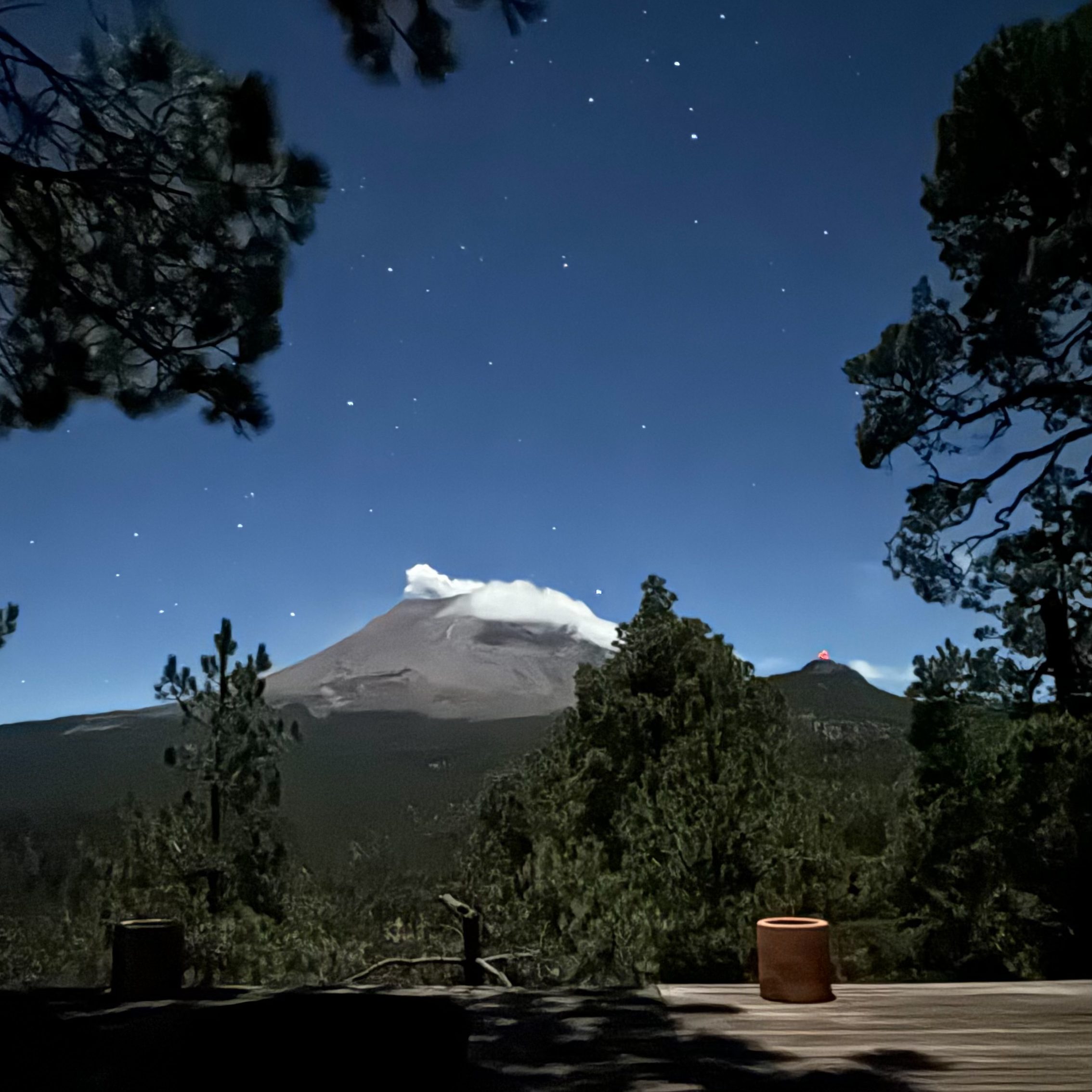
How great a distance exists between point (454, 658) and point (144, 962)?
425 centimetres

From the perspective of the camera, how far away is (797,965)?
2.60 metres

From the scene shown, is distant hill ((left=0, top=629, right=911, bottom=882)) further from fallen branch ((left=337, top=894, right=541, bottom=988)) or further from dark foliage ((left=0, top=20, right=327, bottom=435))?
dark foliage ((left=0, top=20, right=327, bottom=435))

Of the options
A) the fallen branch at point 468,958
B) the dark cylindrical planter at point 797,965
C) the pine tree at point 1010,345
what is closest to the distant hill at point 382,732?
the pine tree at point 1010,345

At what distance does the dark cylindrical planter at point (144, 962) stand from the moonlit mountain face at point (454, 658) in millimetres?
2468

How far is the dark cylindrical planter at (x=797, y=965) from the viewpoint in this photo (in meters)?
2.60

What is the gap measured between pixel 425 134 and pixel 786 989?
3.70m

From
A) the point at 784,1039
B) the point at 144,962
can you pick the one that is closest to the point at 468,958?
the point at 144,962

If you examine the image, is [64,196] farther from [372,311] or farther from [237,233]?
[372,311]

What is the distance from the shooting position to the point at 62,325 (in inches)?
145

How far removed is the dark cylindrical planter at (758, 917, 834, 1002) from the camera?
260cm

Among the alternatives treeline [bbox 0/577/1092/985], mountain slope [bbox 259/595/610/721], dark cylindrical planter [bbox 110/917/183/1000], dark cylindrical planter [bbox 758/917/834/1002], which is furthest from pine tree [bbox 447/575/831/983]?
dark cylindrical planter [bbox 110/917/183/1000]

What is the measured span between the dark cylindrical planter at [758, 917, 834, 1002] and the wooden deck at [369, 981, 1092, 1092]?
35 millimetres

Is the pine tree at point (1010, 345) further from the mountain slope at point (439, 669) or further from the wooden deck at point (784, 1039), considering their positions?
the mountain slope at point (439, 669)

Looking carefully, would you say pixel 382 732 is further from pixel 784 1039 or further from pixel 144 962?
pixel 784 1039
